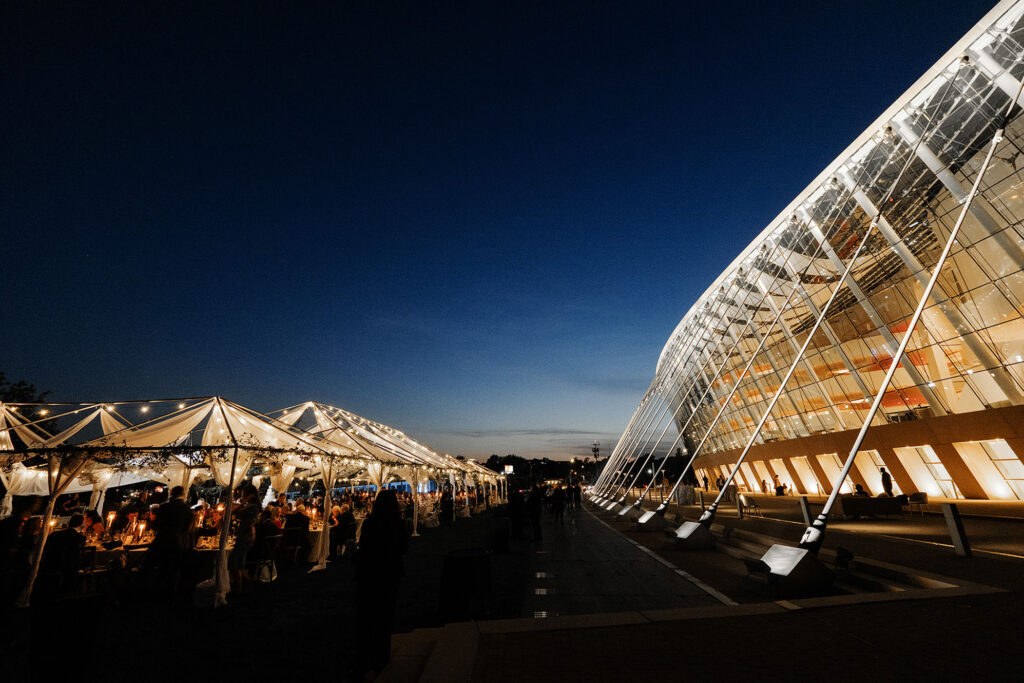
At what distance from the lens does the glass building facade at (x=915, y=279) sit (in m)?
15.7

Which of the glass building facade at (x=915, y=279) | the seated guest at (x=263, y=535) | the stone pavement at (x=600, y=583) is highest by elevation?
the glass building facade at (x=915, y=279)

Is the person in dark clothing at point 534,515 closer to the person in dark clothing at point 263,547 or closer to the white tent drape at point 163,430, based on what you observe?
the person in dark clothing at point 263,547

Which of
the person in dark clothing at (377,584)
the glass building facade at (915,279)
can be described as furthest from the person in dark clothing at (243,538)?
the glass building facade at (915,279)

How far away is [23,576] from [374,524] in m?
5.94

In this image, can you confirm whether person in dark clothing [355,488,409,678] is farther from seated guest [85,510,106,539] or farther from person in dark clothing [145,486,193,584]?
seated guest [85,510,106,539]

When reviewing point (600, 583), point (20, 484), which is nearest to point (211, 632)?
point (600, 583)

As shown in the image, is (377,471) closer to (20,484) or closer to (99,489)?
(99,489)

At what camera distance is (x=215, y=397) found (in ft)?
35.4

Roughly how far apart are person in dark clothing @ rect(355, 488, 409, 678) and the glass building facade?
1075cm

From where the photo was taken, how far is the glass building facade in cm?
1573

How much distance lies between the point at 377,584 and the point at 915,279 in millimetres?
27020

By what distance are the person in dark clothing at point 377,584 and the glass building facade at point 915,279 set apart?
1075 cm

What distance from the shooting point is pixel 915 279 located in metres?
20.0

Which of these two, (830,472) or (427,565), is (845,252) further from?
(427,565)
